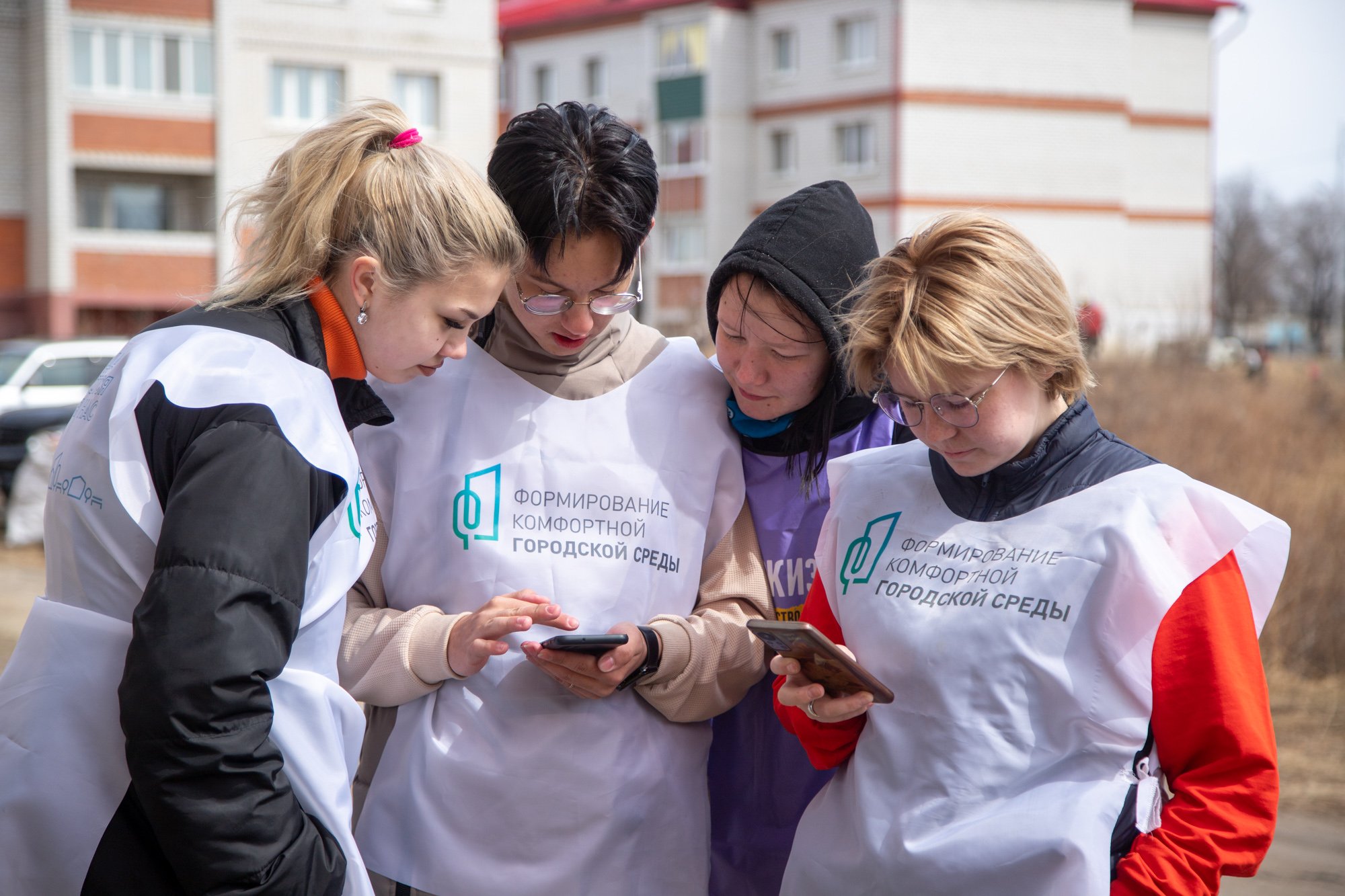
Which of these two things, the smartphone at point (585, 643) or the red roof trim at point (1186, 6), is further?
the red roof trim at point (1186, 6)

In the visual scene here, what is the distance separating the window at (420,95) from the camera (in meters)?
31.7

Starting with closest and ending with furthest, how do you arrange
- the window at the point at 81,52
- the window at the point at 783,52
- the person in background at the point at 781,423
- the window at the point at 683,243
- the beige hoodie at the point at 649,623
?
the beige hoodie at the point at 649,623 → the person in background at the point at 781,423 → the window at the point at 81,52 → the window at the point at 783,52 → the window at the point at 683,243

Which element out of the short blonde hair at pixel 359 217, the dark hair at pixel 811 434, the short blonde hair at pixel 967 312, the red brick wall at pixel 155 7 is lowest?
the dark hair at pixel 811 434

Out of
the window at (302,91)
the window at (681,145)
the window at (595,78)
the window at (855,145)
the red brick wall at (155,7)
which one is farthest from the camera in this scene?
the window at (595,78)

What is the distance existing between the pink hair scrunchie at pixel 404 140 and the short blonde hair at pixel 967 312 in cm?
78

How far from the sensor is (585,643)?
2201 mm

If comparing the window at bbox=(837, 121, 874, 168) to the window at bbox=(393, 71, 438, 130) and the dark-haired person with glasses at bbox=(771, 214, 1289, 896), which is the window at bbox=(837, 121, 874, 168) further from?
the dark-haired person with glasses at bbox=(771, 214, 1289, 896)

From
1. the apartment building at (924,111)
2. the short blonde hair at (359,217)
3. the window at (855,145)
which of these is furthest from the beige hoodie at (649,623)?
the window at (855,145)

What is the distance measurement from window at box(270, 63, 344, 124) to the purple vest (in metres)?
29.6

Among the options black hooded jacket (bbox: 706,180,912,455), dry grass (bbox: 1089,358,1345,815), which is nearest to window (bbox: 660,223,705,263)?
dry grass (bbox: 1089,358,1345,815)

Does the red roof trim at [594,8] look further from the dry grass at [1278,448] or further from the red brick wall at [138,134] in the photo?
the dry grass at [1278,448]

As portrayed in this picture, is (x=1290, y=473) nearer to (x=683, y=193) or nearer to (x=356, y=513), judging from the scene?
(x=356, y=513)

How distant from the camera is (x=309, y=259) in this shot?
1.95 meters

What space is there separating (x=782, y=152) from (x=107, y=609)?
3671 centimetres
